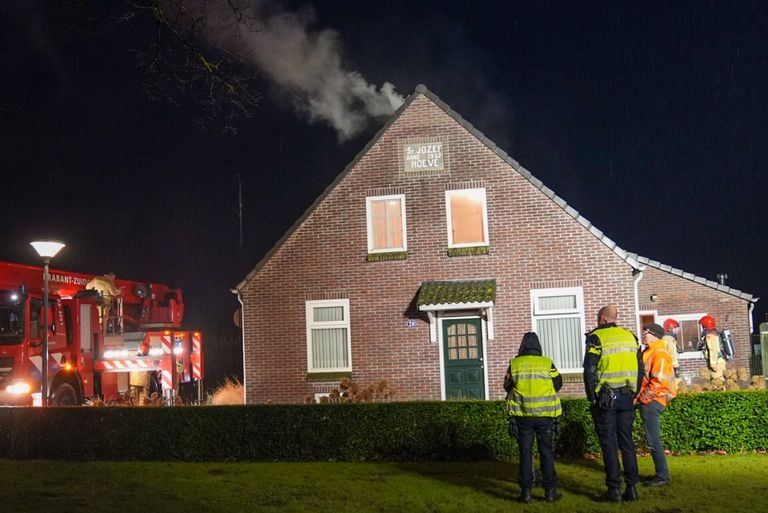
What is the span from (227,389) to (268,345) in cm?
456

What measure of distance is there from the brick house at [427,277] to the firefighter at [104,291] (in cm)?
380

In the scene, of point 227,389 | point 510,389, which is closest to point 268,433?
point 510,389

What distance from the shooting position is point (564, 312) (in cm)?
1809

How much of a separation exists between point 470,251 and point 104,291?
31.0 ft

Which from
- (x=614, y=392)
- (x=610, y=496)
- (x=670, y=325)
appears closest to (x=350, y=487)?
(x=610, y=496)

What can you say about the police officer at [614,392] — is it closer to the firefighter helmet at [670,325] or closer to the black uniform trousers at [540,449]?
the black uniform trousers at [540,449]

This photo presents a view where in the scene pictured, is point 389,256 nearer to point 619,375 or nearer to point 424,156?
point 424,156

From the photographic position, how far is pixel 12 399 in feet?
53.6

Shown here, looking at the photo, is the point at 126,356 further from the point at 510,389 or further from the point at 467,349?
the point at 510,389

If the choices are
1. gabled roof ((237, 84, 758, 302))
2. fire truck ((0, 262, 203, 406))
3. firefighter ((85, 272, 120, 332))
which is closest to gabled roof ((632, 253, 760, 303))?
gabled roof ((237, 84, 758, 302))

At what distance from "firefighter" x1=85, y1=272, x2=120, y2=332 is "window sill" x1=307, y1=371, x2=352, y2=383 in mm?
5654

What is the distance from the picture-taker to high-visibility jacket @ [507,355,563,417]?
9.14 m

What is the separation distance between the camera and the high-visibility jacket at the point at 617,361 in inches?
356

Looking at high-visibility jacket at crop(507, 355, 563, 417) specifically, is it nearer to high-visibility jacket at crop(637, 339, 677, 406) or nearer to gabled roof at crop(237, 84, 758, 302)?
high-visibility jacket at crop(637, 339, 677, 406)
